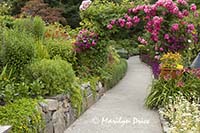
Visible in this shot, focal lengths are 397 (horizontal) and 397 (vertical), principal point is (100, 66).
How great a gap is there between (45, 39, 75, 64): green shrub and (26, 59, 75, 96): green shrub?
1.38 m

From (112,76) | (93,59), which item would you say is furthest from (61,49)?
(112,76)

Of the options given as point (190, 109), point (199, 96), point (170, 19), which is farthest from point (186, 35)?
point (190, 109)

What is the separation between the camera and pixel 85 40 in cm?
984

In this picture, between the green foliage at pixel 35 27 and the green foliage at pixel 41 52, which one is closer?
the green foliage at pixel 41 52

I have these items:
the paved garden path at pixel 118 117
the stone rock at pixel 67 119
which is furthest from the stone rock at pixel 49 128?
→ the stone rock at pixel 67 119

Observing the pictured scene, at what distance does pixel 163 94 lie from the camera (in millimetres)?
8094

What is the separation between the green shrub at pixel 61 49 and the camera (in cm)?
835

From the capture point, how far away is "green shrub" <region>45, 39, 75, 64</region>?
8.35m

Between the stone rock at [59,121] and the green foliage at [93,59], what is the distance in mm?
2759

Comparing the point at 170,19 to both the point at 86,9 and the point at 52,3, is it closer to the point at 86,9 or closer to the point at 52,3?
the point at 86,9

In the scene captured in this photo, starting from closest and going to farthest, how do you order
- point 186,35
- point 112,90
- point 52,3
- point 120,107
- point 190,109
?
point 190,109, point 120,107, point 186,35, point 112,90, point 52,3

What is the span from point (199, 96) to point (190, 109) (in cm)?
162

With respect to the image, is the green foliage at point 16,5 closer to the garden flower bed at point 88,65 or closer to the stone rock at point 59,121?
the garden flower bed at point 88,65

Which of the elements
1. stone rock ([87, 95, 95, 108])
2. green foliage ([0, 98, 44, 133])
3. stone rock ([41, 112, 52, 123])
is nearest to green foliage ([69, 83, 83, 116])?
stone rock ([87, 95, 95, 108])
